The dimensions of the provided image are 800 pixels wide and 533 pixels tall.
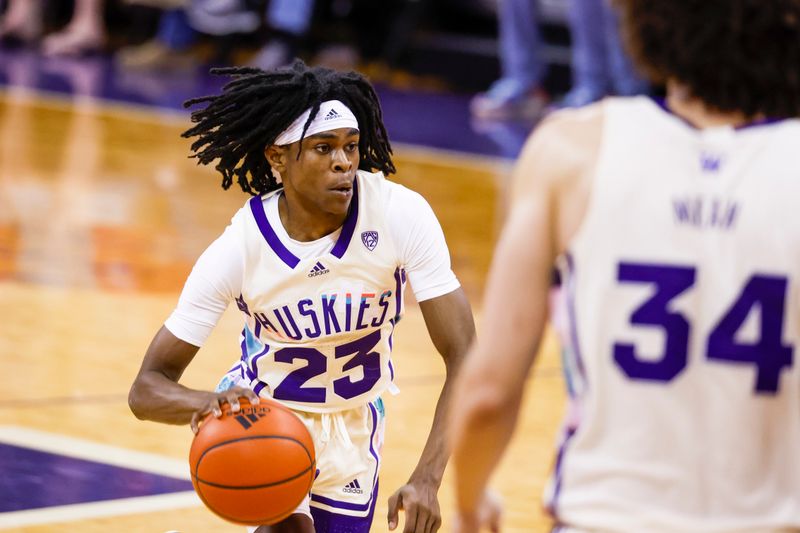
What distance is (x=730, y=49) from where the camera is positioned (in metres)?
2.11

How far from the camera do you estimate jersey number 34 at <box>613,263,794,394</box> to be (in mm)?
2098

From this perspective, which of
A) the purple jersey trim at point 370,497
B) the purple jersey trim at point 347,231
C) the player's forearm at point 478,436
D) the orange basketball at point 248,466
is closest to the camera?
the player's forearm at point 478,436

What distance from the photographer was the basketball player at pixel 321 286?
3.80 metres

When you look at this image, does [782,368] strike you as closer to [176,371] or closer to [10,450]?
[176,371]

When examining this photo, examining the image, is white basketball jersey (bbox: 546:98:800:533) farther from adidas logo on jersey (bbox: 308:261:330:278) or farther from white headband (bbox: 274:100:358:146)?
white headband (bbox: 274:100:358:146)

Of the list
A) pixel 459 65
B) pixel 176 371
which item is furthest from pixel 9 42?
pixel 176 371

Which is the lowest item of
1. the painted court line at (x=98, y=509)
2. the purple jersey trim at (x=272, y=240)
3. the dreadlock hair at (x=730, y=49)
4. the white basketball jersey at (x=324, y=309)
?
the painted court line at (x=98, y=509)

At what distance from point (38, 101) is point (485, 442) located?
36.7 feet

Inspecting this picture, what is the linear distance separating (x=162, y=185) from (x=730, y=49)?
8185mm

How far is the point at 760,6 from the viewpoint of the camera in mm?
2092

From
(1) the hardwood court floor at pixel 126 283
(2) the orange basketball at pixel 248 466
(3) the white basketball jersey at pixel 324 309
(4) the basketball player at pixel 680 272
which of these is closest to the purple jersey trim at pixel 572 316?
(4) the basketball player at pixel 680 272

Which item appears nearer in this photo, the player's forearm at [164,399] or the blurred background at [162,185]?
the player's forearm at [164,399]

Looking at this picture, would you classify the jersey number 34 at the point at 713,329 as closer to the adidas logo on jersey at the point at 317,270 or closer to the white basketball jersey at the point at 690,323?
the white basketball jersey at the point at 690,323

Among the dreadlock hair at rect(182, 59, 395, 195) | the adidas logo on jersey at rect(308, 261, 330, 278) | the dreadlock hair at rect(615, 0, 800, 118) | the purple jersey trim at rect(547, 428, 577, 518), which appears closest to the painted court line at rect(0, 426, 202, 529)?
the dreadlock hair at rect(182, 59, 395, 195)
